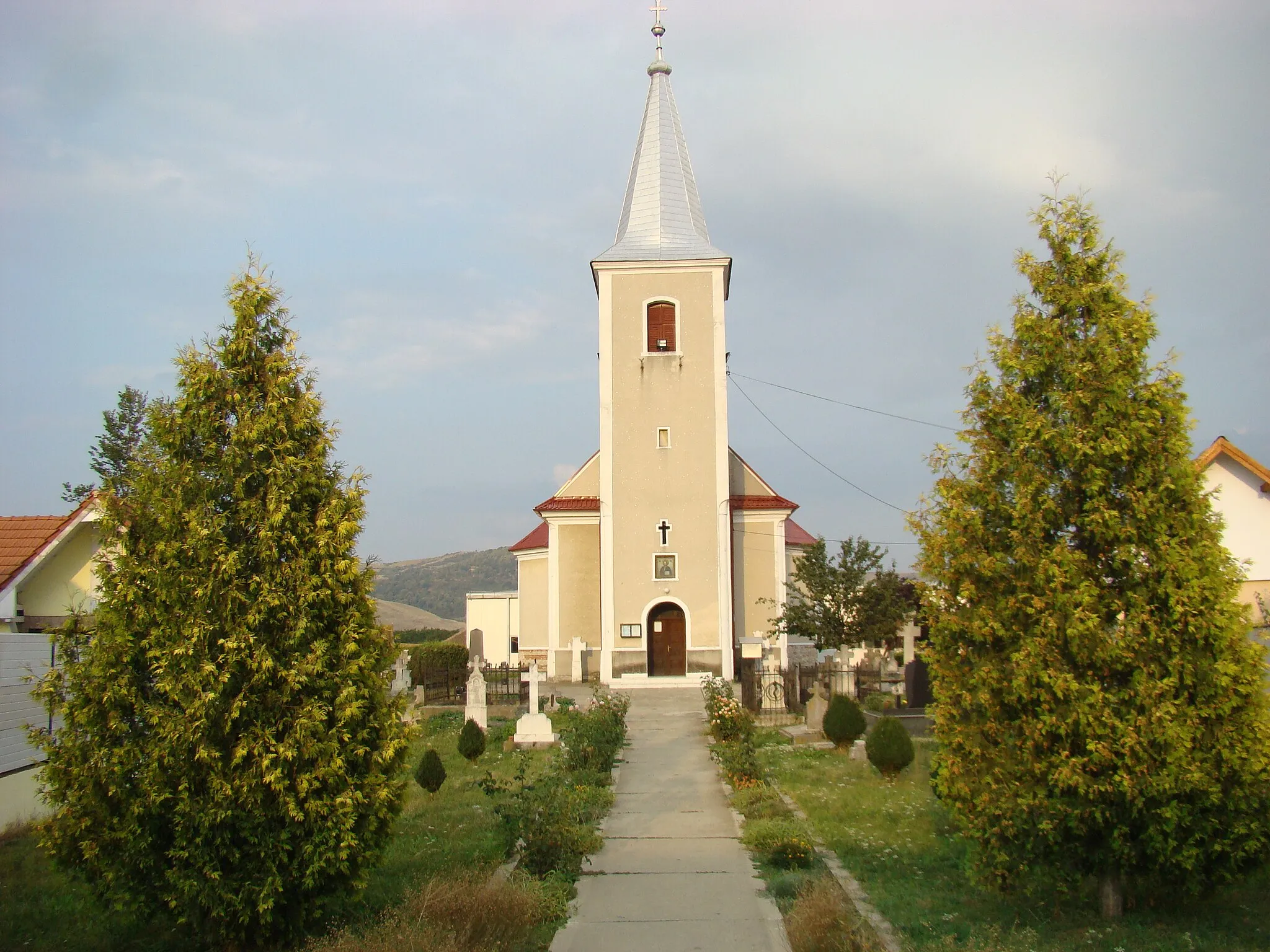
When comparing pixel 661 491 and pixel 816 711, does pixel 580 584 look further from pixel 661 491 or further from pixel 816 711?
pixel 816 711

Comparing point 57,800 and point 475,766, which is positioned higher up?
point 57,800

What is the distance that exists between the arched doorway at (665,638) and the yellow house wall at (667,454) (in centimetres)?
44

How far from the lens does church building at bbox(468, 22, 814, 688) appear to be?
2870 cm

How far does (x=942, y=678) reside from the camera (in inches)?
279

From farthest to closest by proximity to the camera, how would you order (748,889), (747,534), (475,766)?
(747,534), (475,766), (748,889)

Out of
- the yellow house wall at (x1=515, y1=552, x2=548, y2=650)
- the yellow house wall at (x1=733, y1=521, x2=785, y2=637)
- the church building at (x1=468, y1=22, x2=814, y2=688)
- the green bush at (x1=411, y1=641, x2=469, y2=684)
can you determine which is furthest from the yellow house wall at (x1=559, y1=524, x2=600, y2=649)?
the yellow house wall at (x1=733, y1=521, x2=785, y2=637)

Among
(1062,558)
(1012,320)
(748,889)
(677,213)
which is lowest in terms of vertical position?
(748,889)

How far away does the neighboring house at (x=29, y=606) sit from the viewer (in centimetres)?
987

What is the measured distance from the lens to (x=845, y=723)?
51.9 feet

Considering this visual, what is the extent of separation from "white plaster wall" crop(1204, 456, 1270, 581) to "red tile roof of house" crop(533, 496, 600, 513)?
18.6 m

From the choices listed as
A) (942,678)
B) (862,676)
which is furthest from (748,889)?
(862,676)

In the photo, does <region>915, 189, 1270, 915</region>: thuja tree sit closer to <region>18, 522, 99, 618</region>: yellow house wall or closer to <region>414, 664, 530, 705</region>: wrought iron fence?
<region>18, 522, 99, 618</region>: yellow house wall

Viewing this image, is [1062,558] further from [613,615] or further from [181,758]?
[613,615]

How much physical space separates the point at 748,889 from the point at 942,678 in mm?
2538
